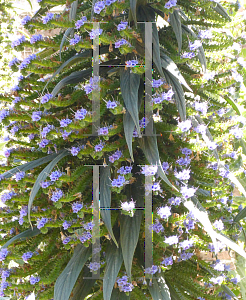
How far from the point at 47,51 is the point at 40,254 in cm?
64

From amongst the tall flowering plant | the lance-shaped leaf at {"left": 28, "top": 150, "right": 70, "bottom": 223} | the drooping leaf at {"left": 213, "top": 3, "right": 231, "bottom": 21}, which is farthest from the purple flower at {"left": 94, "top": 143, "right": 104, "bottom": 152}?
the drooping leaf at {"left": 213, "top": 3, "right": 231, "bottom": 21}

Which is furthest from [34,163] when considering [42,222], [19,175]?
[42,222]

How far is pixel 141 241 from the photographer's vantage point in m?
1.04

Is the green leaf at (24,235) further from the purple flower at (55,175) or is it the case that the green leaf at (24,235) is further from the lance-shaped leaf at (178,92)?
the lance-shaped leaf at (178,92)

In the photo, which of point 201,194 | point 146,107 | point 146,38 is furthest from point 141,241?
point 146,38

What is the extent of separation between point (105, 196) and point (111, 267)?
0.66 ft

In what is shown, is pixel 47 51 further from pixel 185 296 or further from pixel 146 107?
pixel 185 296

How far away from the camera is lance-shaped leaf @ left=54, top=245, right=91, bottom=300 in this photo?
2.88 feet

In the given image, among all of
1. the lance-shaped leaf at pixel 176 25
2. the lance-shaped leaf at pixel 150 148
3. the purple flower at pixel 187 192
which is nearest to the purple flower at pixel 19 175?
the lance-shaped leaf at pixel 150 148

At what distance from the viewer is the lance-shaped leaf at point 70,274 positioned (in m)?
0.88

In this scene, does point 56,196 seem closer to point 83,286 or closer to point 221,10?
point 83,286

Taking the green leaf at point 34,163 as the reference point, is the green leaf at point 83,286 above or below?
below

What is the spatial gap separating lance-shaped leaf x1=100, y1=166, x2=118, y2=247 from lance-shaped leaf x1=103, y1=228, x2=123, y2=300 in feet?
0.34

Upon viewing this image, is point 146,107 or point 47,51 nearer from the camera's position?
point 146,107
